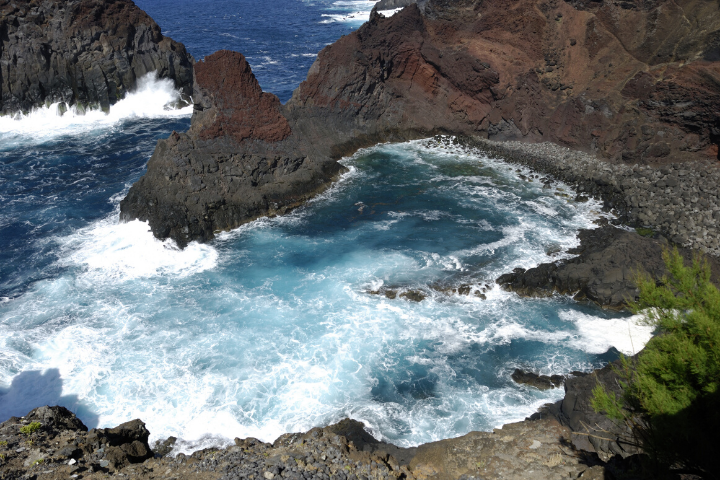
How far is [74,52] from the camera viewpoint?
6712 cm

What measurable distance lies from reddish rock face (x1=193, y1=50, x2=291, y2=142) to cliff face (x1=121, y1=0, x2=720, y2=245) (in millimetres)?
168

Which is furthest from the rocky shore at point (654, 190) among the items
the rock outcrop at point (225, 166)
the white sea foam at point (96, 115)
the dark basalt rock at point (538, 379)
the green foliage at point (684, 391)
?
the white sea foam at point (96, 115)

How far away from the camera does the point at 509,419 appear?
24000mm

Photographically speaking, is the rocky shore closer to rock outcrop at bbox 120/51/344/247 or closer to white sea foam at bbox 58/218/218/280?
rock outcrop at bbox 120/51/344/247

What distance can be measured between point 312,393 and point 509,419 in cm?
945

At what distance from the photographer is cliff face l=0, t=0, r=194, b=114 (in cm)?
6556

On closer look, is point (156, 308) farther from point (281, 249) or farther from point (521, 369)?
Result: point (521, 369)

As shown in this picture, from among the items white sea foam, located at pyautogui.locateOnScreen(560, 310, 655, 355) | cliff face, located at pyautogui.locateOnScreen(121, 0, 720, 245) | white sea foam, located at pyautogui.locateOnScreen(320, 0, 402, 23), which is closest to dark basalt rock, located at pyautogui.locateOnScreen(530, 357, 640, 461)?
white sea foam, located at pyautogui.locateOnScreen(560, 310, 655, 355)

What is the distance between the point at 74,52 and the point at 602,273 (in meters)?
67.2

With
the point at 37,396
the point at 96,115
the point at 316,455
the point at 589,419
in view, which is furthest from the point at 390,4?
the point at 316,455

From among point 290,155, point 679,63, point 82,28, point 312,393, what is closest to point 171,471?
point 312,393

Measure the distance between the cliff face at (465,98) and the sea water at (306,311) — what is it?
3.72 metres

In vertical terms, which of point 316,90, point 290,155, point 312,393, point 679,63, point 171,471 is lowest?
point 312,393

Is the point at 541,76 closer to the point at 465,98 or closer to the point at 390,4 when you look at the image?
the point at 465,98
